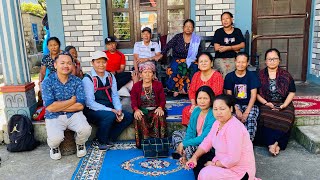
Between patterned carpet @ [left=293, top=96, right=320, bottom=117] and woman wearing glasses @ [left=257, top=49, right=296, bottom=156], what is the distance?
45cm

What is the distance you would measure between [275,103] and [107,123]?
211 cm

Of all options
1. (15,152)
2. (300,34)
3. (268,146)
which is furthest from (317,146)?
(15,152)

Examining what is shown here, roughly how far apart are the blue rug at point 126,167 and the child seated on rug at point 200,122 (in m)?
0.19

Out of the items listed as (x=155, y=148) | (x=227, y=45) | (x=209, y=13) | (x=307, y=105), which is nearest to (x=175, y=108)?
(x=155, y=148)

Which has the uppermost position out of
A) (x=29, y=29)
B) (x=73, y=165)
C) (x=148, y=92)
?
(x=29, y=29)

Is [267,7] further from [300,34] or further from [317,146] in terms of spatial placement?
[317,146]

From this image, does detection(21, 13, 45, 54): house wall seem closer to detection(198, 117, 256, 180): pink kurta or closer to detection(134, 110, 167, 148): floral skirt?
detection(134, 110, 167, 148): floral skirt

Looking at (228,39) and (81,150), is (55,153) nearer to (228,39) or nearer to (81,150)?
(81,150)

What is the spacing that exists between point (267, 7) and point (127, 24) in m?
2.67

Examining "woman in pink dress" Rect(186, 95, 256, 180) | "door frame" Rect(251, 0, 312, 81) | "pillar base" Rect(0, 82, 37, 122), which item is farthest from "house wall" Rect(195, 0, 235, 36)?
"woman in pink dress" Rect(186, 95, 256, 180)

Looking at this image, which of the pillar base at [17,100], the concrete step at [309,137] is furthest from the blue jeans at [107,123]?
the concrete step at [309,137]

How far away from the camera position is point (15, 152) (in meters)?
3.80

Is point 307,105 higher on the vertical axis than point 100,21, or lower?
lower

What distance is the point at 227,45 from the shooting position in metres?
4.73
